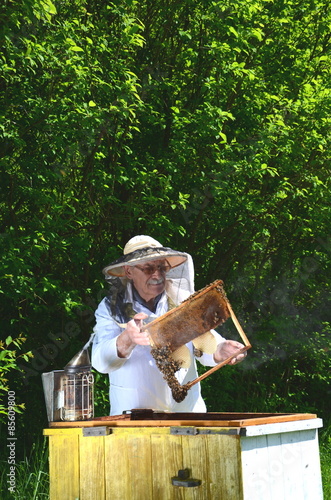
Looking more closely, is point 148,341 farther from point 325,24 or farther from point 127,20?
point 325,24

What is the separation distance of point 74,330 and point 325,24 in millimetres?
4070

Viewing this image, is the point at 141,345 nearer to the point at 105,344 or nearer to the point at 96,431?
the point at 105,344

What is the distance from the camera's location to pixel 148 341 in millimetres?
3033

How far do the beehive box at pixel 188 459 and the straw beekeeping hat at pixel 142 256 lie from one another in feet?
2.88

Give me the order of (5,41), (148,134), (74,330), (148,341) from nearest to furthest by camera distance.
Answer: (148,341)
(5,41)
(74,330)
(148,134)

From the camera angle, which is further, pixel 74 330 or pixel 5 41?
pixel 74 330

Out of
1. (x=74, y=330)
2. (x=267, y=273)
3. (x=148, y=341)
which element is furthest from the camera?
(x=267, y=273)

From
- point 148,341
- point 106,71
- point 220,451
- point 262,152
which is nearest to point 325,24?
point 262,152

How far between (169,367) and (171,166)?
3197mm

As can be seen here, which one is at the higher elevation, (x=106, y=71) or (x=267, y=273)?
(x=106, y=71)

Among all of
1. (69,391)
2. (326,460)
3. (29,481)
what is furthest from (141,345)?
(326,460)

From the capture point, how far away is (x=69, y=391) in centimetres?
322

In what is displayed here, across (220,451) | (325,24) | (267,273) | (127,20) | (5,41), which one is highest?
(325,24)

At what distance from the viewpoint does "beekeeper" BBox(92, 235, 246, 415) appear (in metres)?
3.38
